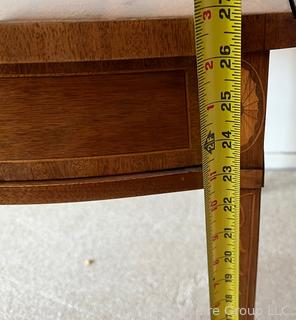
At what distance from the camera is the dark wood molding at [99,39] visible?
418mm

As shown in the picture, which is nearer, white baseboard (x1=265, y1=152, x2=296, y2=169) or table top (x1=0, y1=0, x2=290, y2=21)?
table top (x1=0, y1=0, x2=290, y2=21)

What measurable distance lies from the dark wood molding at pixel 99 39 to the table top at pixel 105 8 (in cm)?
2

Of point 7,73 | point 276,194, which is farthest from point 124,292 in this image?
point 7,73

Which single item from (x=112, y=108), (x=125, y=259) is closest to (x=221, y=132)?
(x=112, y=108)

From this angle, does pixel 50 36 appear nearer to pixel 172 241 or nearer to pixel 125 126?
pixel 125 126

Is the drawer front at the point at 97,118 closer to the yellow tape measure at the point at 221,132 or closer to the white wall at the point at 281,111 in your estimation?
the yellow tape measure at the point at 221,132

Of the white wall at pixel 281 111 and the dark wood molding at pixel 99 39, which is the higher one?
the dark wood molding at pixel 99 39

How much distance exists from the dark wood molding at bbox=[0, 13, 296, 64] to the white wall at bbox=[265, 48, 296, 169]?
2.81 ft

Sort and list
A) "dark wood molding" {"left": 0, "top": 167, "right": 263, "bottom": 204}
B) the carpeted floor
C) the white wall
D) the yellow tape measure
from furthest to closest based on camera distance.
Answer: the white wall
the carpeted floor
"dark wood molding" {"left": 0, "top": 167, "right": 263, "bottom": 204}
the yellow tape measure

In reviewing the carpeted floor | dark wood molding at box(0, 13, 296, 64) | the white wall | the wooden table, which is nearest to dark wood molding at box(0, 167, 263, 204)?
the wooden table

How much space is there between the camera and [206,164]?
1.46ft

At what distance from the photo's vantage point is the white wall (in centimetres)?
125

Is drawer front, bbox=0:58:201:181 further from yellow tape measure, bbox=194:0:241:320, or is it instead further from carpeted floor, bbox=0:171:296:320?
carpeted floor, bbox=0:171:296:320

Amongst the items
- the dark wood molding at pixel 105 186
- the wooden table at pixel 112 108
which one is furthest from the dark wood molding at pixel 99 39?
the dark wood molding at pixel 105 186
